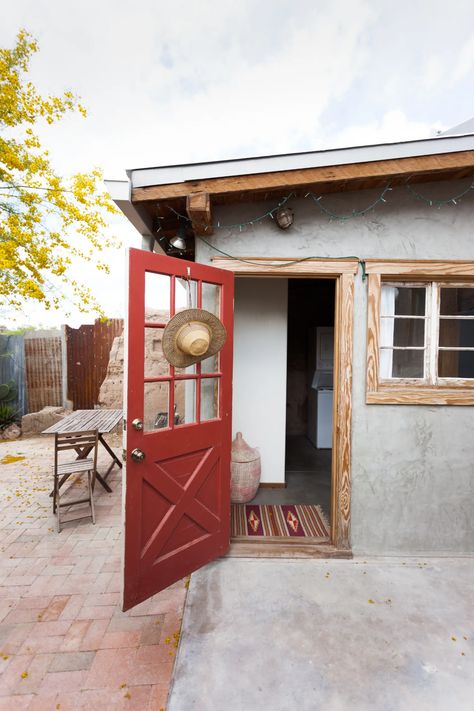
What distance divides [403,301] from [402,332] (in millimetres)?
255

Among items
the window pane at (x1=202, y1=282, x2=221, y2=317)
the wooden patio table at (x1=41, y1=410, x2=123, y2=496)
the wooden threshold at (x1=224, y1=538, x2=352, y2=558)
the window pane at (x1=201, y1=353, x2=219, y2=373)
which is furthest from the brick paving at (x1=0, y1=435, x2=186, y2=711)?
the window pane at (x1=202, y1=282, x2=221, y2=317)

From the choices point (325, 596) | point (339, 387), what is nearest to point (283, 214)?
point (339, 387)

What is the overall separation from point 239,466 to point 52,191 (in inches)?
218

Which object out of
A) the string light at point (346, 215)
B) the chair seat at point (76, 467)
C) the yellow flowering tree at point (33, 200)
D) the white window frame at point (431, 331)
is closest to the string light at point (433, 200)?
the string light at point (346, 215)

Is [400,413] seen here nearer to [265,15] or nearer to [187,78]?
[265,15]

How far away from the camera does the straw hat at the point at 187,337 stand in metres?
1.94

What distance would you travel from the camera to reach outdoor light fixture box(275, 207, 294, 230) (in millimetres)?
2383

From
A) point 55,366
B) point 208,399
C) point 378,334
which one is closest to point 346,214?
point 378,334

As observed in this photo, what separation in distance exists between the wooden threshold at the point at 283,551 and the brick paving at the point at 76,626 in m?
0.50

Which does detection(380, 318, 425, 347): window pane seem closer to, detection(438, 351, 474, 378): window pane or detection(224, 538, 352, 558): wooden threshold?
detection(438, 351, 474, 378): window pane

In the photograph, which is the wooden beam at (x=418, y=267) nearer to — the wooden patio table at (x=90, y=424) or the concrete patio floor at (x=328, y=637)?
the concrete patio floor at (x=328, y=637)

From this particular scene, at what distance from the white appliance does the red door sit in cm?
292

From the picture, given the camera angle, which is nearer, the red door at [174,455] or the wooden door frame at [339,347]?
the red door at [174,455]

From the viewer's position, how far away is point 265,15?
4992 mm
